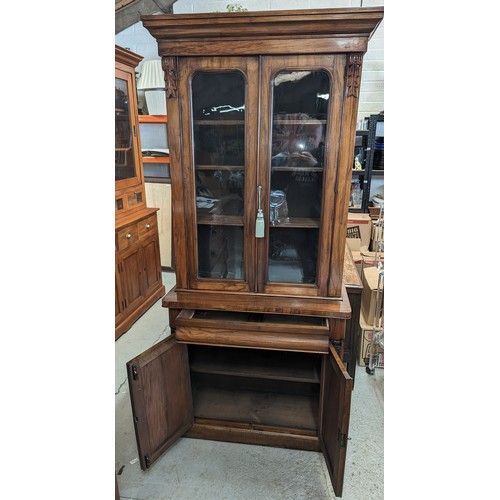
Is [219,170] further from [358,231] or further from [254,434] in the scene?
[358,231]

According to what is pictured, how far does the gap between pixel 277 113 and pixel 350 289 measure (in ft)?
3.28

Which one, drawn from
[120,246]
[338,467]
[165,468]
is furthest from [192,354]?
[120,246]

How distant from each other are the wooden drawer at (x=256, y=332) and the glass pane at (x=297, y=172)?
195 mm

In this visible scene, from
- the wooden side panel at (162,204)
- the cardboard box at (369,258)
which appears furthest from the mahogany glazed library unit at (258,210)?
the wooden side panel at (162,204)

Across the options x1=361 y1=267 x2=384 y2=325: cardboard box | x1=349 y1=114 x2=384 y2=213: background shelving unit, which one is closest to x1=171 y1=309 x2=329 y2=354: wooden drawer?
x1=361 y1=267 x2=384 y2=325: cardboard box

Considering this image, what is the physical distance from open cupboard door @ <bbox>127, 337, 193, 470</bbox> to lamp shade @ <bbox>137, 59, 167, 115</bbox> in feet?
8.63

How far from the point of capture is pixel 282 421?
1663 millimetres

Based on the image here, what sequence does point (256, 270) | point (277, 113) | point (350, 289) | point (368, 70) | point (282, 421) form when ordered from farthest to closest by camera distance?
1. point (368, 70)
2. point (350, 289)
3. point (282, 421)
4. point (256, 270)
5. point (277, 113)

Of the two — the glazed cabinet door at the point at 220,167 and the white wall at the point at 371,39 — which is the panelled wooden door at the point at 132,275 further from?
the white wall at the point at 371,39

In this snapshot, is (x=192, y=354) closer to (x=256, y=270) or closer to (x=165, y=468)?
(x=165, y=468)

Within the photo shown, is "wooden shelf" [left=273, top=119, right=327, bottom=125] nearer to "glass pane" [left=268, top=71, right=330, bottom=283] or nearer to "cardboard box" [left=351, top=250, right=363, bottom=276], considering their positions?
"glass pane" [left=268, top=71, right=330, bottom=283]

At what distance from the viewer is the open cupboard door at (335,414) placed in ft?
3.80

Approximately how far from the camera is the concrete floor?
142 cm

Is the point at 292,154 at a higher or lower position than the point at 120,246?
higher
